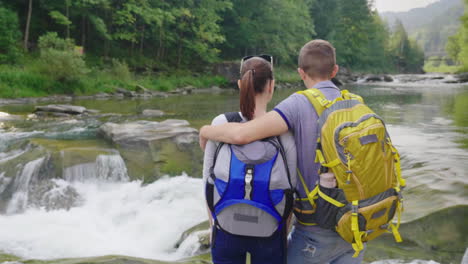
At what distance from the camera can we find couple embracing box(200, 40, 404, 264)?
6.82 ft

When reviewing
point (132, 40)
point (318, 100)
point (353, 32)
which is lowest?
point (318, 100)

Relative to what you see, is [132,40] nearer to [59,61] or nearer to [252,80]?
[59,61]

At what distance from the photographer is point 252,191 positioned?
2066mm

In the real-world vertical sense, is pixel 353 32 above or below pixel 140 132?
above

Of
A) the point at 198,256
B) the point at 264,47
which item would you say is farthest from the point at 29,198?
the point at 264,47

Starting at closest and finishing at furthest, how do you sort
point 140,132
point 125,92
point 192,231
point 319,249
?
1. point 319,249
2. point 192,231
3. point 140,132
4. point 125,92

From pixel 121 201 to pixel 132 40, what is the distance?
969 inches

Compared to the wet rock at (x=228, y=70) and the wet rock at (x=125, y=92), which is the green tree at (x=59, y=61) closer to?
the wet rock at (x=125, y=92)

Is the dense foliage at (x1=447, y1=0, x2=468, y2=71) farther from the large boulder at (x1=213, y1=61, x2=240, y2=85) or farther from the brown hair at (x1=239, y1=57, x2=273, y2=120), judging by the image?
the brown hair at (x1=239, y1=57, x2=273, y2=120)

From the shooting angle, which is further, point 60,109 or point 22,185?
point 60,109

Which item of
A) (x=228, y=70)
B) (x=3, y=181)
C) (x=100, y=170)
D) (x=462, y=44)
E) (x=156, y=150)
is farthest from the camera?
(x=462, y=44)

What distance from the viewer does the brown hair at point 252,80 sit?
7.45 ft

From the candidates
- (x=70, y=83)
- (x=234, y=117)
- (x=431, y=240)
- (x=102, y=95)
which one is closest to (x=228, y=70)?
(x=102, y=95)

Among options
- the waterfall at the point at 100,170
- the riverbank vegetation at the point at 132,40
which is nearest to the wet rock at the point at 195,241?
the waterfall at the point at 100,170
